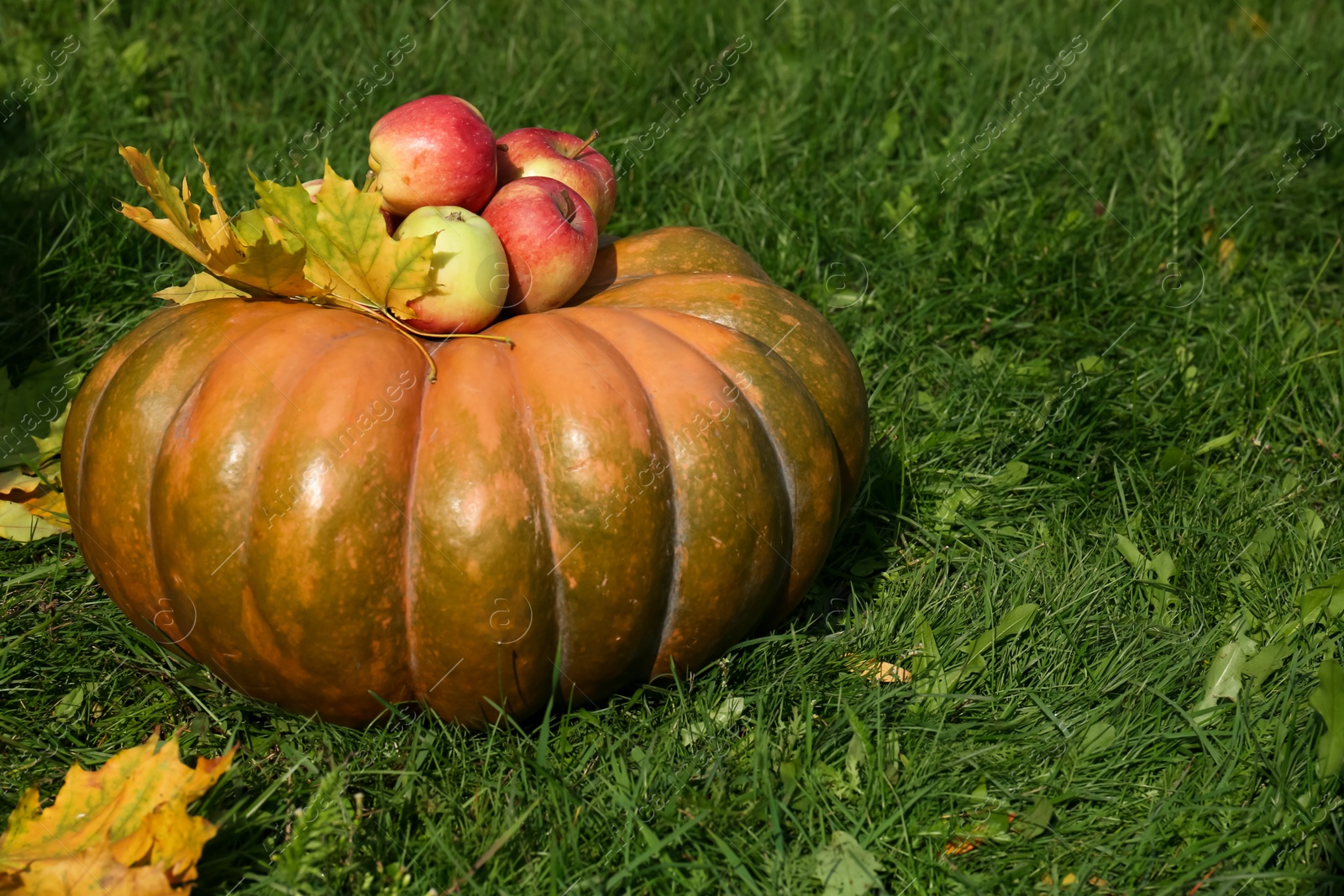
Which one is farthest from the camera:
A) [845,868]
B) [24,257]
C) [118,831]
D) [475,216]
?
[24,257]

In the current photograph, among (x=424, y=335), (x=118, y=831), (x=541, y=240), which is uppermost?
(x=541, y=240)

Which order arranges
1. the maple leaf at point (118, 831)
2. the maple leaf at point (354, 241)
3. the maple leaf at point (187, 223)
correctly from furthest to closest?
the maple leaf at point (187, 223) → the maple leaf at point (354, 241) → the maple leaf at point (118, 831)

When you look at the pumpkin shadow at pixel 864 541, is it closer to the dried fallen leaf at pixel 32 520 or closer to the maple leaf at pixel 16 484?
the dried fallen leaf at pixel 32 520

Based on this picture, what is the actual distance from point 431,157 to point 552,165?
0.35m

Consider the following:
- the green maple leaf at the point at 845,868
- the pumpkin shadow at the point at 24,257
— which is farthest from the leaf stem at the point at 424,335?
the pumpkin shadow at the point at 24,257

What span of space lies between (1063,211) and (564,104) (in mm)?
2082

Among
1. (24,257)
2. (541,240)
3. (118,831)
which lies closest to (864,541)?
(541,240)

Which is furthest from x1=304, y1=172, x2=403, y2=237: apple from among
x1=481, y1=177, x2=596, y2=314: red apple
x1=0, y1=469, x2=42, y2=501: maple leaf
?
x1=0, y1=469, x2=42, y2=501: maple leaf

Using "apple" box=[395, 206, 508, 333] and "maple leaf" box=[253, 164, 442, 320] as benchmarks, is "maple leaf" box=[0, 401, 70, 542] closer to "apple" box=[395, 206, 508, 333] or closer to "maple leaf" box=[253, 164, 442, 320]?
"maple leaf" box=[253, 164, 442, 320]

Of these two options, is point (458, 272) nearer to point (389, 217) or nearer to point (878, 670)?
point (389, 217)

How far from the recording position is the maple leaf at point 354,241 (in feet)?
7.39

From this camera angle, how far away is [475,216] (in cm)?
243

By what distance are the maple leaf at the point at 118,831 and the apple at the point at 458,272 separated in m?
0.95

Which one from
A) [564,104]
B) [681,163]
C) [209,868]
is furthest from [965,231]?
[209,868]
